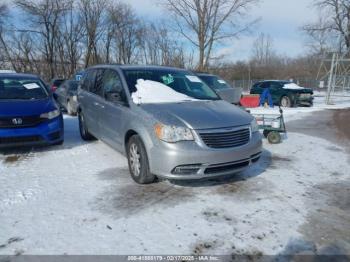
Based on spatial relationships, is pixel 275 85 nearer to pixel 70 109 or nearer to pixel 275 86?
pixel 275 86

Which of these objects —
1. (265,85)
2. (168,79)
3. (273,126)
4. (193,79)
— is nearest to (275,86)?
(265,85)

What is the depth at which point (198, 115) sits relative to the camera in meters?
4.41

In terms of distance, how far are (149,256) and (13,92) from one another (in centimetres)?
522

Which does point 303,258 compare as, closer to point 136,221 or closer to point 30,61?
point 136,221

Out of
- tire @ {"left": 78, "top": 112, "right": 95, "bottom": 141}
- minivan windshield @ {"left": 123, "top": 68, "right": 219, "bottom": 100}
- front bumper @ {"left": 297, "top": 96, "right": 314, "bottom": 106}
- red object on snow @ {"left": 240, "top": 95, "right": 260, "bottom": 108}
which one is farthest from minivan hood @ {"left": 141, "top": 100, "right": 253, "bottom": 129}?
front bumper @ {"left": 297, "top": 96, "right": 314, "bottom": 106}

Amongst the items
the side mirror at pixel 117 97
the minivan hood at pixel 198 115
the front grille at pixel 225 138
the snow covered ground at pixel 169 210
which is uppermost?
the side mirror at pixel 117 97

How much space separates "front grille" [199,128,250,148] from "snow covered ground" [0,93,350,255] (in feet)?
2.28

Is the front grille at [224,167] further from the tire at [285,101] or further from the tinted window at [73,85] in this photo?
the tire at [285,101]

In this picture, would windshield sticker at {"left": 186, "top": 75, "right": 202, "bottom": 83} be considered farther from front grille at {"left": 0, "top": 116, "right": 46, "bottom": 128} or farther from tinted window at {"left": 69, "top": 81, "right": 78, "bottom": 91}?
tinted window at {"left": 69, "top": 81, "right": 78, "bottom": 91}

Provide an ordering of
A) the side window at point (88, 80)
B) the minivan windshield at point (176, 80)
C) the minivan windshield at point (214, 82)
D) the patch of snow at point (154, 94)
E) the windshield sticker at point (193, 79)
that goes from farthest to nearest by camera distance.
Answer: the minivan windshield at point (214, 82)
the side window at point (88, 80)
the windshield sticker at point (193, 79)
the minivan windshield at point (176, 80)
the patch of snow at point (154, 94)

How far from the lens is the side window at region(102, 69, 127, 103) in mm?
5048

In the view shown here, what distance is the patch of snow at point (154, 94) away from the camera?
4867 millimetres

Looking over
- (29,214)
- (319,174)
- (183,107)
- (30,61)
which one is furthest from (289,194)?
(30,61)

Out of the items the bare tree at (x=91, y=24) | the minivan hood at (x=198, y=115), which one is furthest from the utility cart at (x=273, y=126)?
the bare tree at (x=91, y=24)
